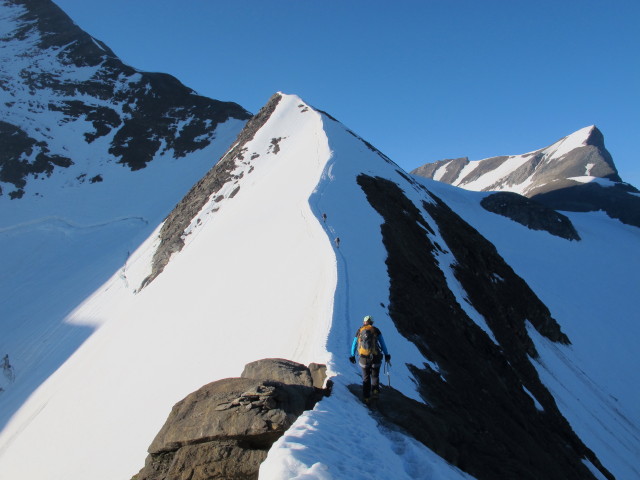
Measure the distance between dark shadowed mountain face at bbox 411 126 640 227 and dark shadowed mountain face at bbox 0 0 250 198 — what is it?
260 ft

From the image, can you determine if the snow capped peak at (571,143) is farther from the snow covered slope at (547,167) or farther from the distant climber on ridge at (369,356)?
the distant climber on ridge at (369,356)

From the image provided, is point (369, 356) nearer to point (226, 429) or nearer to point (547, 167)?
point (226, 429)

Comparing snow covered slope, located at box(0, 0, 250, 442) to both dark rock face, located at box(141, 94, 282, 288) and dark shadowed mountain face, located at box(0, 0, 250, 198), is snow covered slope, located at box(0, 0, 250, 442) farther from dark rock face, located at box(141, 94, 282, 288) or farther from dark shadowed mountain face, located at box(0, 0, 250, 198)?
dark rock face, located at box(141, 94, 282, 288)

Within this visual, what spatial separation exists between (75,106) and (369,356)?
89.5m

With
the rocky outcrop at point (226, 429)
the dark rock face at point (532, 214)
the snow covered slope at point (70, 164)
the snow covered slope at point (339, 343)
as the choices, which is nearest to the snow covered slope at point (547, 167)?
the dark rock face at point (532, 214)

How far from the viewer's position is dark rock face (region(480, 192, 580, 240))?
64750mm

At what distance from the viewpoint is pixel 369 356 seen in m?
8.13

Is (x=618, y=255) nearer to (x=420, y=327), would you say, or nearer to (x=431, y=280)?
(x=431, y=280)

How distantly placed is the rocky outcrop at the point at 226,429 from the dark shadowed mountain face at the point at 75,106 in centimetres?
6614

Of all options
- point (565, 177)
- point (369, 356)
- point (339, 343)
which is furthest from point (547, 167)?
point (369, 356)

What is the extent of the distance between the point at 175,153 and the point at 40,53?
47.8m

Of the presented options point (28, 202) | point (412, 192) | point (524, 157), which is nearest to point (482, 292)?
point (412, 192)

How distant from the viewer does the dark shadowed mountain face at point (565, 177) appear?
306 ft

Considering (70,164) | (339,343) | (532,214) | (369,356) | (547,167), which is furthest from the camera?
(547,167)
